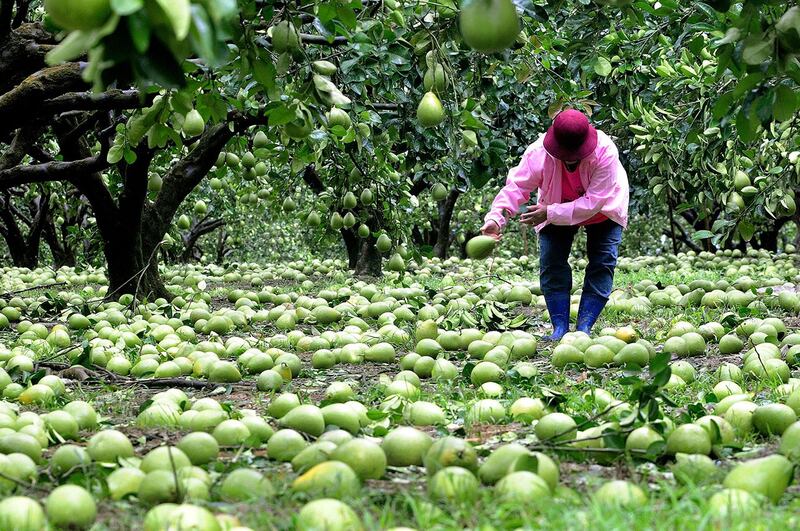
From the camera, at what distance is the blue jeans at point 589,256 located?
Result: 5688 millimetres

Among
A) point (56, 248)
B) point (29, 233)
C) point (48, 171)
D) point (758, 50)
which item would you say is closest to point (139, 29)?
point (758, 50)

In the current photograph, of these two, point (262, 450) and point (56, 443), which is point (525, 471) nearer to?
point (262, 450)

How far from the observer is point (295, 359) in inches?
180

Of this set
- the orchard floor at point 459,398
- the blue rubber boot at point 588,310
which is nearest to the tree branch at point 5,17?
the orchard floor at point 459,398

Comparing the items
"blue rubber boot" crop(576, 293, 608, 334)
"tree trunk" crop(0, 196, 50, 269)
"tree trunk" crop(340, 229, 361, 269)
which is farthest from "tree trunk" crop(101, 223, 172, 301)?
"tree trunk" crop(0, 196, 50, 269)

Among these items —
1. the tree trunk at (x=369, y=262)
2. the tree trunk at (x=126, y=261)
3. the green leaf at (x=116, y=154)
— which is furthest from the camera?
the tree trunk at (x=369, y=262)

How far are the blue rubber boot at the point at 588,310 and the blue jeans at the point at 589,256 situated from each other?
1.4 inches

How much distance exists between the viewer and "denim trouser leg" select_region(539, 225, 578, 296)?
227 inches

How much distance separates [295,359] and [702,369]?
2.18 m

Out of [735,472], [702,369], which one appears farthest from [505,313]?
[735,472]

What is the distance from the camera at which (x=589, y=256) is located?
5.77 metres

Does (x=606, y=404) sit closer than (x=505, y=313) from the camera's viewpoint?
Yes

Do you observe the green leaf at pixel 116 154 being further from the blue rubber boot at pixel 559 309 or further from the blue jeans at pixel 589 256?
the blue rubber boot at pixel 559 309

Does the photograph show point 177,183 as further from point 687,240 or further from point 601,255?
point 687,240
